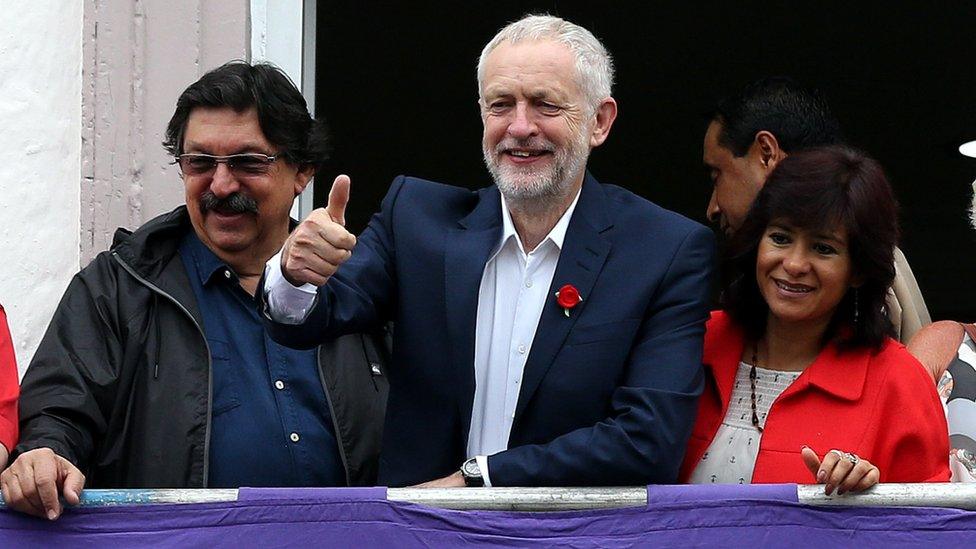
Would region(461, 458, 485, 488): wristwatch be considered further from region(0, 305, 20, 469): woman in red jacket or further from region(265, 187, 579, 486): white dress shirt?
region(0, 305, 20, 469): woman in red jacket

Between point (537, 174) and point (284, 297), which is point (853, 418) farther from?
point (284, 297)

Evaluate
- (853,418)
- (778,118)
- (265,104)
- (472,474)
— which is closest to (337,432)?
(472,474)

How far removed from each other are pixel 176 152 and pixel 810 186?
142 cm

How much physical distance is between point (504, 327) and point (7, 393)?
913 millimetres

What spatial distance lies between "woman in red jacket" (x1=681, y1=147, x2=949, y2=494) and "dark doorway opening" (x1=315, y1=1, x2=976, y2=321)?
4.21 meters

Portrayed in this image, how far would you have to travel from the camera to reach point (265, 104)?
3.38m

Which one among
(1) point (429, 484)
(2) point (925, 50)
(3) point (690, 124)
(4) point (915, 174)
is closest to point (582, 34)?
(1) point (429, 484)

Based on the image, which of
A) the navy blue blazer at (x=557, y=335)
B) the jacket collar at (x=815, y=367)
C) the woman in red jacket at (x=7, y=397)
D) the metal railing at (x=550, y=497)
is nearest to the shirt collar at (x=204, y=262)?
the navy blue blazer at (x=557, y=335)

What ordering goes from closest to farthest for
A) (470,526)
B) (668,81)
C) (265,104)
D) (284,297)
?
(470,526), (284,297), (265,104), (668,81)

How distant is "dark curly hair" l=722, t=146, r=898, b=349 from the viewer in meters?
2.88

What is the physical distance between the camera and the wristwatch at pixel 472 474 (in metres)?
2.68

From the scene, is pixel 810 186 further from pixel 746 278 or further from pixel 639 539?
pixel 639 539

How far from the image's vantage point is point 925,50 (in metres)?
7.64

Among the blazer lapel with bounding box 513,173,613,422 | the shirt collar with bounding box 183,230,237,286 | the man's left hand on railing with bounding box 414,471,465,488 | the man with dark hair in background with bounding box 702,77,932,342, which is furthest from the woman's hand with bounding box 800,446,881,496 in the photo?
the shirt collar with bounding box 183,230,237,286
